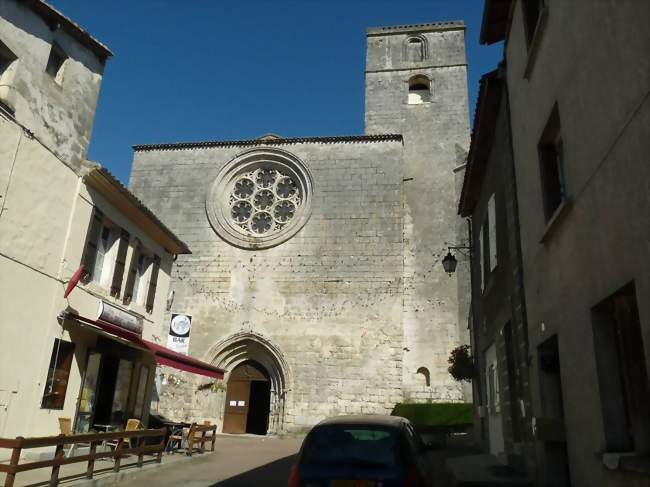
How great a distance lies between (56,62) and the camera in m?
11.3

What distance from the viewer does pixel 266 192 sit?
22.8 meters

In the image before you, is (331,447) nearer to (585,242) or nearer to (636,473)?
(636,473)

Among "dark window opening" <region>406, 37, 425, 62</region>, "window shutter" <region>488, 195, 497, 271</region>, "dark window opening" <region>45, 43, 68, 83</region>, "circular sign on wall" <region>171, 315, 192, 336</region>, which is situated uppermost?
"dark window opening" <region>406, 37, 425, 62</region>

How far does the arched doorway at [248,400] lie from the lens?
20.0m

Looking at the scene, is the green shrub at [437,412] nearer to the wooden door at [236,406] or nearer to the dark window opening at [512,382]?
the wooden door at [236,406]

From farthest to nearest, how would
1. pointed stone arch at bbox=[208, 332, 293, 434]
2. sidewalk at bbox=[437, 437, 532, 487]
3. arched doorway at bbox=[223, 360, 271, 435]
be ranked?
arched doorway at bbox=[223, 360, 271, 435] → pointed stone arch at bbox=[208, 332, 293, 434] → sidewalk at bbox=[437, 437, 532, 487]

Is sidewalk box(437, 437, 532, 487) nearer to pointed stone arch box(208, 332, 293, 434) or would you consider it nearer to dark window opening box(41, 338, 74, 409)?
dark window opening box(41, 338, 74, 409)

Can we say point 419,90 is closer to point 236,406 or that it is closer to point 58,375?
point 236,406

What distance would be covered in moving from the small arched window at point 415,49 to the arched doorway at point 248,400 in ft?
54.0

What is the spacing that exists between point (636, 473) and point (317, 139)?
64.8 ft

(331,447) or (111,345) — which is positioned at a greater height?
(111,345)

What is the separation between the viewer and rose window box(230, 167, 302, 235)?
22141 millimetres

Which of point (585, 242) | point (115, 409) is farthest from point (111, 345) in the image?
point (585, 242)

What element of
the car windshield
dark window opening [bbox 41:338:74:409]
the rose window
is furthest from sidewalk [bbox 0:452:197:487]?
the rose window
